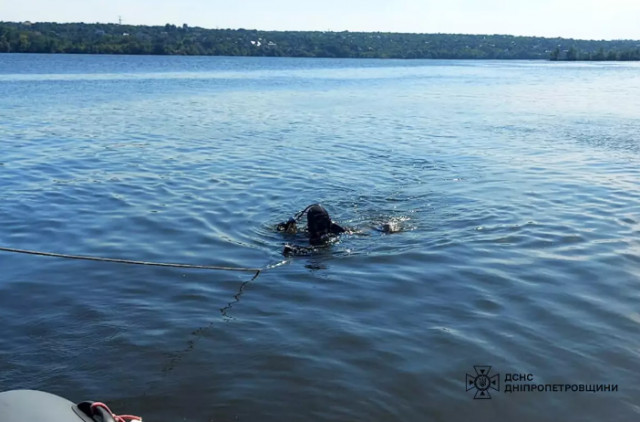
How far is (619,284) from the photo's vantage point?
31.9ft

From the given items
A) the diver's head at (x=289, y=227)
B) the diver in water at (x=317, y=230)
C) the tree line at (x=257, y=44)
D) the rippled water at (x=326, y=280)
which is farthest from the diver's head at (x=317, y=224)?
the tree line at (x=257, y=44)

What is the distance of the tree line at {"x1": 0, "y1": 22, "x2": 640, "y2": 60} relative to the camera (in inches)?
4899

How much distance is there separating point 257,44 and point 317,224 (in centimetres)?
15663

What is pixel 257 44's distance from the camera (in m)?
162

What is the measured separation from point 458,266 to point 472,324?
2.32 meters

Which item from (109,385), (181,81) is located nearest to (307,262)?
(109,385)

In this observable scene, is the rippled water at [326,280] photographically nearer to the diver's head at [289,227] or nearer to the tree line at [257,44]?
the diver's head at [289,227]

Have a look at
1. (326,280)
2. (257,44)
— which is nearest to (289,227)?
(326,280)

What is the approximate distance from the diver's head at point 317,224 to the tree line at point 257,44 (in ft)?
388

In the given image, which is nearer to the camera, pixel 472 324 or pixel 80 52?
pixel 472 324

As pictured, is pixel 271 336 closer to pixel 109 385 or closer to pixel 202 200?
pixel 109 385

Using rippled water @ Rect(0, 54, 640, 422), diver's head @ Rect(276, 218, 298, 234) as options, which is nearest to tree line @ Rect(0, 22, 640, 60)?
rippled water @ Rect(0, 54, 640, 422)

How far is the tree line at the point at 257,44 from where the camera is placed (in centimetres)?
12444

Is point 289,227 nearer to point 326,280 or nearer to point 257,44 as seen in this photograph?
point 326,280
